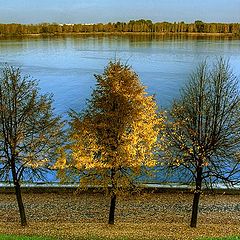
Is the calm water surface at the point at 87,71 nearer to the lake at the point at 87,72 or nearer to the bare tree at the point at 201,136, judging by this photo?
the lake at the point at 87,72

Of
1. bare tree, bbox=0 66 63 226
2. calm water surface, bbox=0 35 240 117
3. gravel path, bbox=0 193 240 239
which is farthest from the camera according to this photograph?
calm water surface, bbox=0 35 240 117

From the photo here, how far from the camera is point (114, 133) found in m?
24.4

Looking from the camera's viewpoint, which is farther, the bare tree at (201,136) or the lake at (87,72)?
the lake at (87,72)

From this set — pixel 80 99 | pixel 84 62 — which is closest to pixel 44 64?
pixel 84 62

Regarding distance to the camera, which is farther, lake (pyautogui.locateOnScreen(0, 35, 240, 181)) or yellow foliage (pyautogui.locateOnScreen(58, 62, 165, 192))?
lake (pyautogui.locateOnScreen(0, 35, 240, 181))

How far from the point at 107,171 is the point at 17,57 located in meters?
83.9

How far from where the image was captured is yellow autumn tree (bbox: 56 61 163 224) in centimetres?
2416

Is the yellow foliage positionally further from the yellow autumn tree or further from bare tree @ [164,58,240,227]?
bare tree @ [164,58,240,227]

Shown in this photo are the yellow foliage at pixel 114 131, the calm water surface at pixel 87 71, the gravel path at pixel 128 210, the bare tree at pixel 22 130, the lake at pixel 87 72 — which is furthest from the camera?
the calm water surface at pixel 87 71

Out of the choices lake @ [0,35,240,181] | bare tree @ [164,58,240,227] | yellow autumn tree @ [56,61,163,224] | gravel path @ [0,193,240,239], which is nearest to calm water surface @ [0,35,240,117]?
lake @ [0,35,240,181]

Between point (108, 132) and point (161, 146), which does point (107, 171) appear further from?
point (161, 146)

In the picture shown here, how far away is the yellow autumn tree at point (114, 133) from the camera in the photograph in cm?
2416

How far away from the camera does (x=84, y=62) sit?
96875 mm

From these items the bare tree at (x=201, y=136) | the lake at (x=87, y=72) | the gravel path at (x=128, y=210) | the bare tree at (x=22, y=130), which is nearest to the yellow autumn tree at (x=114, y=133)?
the bare tree at (x=22, y=130)
